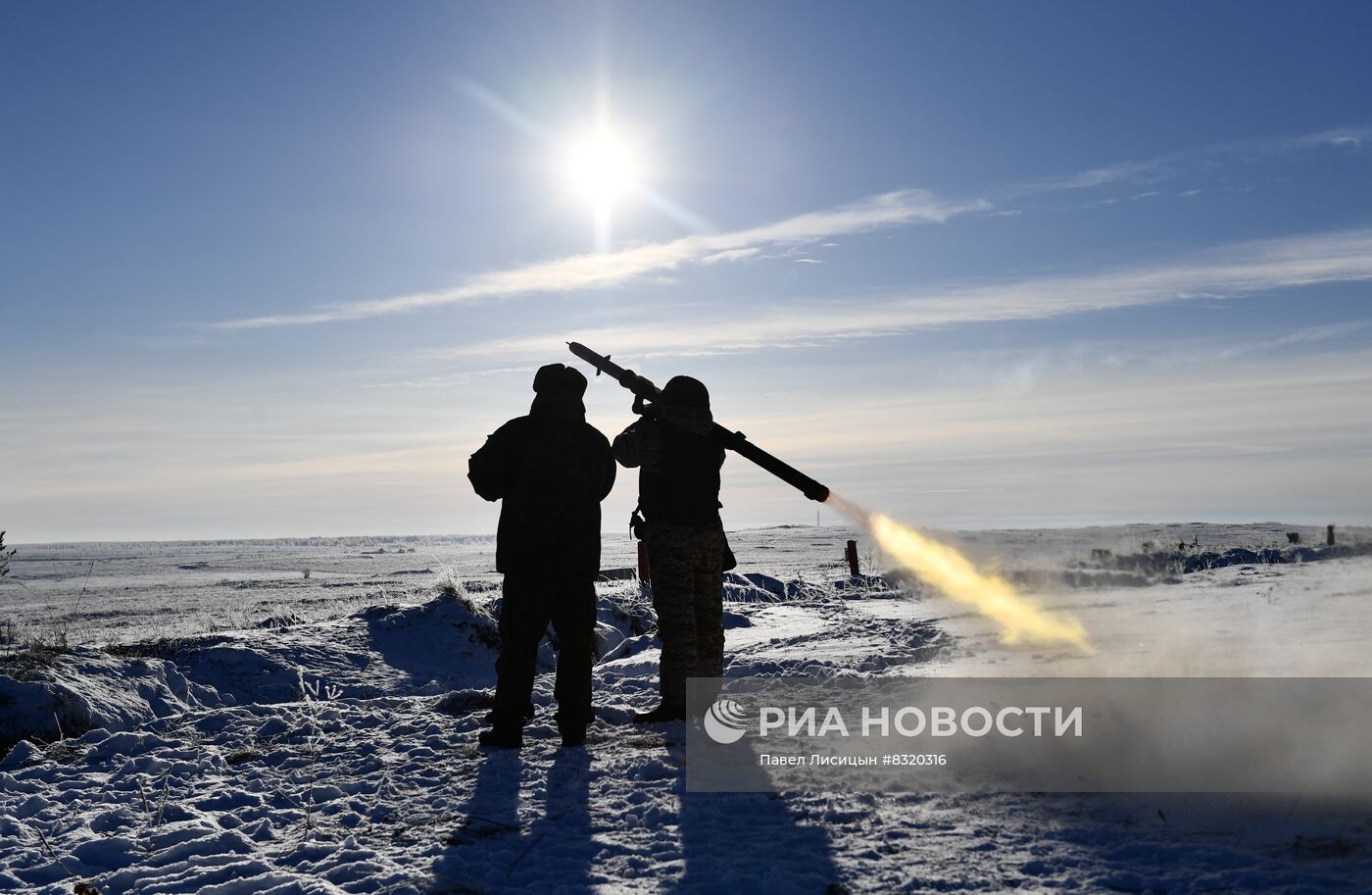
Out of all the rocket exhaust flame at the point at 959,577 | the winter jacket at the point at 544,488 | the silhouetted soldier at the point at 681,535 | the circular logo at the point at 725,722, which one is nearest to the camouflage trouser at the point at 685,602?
the silhouetted soldier at the point at 681,535

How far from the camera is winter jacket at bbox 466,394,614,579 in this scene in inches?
254

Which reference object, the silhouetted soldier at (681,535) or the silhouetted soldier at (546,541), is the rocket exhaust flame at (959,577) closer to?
the silhouetted soldier at (681,535)

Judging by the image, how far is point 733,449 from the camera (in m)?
8.04

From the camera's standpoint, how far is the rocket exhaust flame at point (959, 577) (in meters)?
10.2

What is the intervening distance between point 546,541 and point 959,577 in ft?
20.1

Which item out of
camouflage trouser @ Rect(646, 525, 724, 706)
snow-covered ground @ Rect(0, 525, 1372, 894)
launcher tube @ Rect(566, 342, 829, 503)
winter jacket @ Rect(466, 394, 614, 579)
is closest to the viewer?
snow-covered ground @ Rect(0, 525, 1372, 894)

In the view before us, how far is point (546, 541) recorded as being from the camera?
21.2 ft

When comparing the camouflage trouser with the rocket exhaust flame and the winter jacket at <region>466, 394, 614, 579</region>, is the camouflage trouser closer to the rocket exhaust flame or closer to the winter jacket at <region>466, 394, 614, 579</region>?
the winter jacket at <region>466, 394, 614, 579</region>

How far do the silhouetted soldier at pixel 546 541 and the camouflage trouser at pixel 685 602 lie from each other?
578 mm

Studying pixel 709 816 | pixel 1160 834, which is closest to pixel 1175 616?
pixel 1160 834

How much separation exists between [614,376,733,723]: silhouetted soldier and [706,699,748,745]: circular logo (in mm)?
456

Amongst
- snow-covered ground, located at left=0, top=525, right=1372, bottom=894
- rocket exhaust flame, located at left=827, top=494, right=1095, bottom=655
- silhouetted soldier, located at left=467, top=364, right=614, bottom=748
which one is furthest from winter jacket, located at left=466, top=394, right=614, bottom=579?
rocket exhaust flame, located at left=827, top=494, right=1095, bottom=655

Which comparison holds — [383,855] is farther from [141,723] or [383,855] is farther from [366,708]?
[141,723]

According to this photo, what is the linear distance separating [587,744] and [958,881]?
315 centimetres
